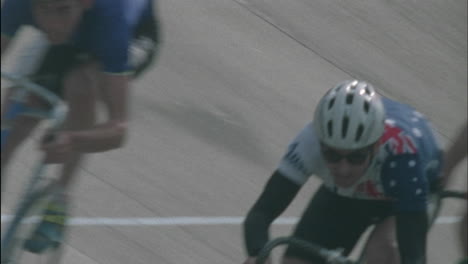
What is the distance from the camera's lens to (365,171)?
4941mm

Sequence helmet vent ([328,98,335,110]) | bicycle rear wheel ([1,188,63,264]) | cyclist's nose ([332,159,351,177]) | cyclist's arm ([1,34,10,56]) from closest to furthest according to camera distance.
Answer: cyclist's nose ([332,159,351,177]) → helmet vent ([328,98,335,110]) → bicycle rear wheel ([1,188,63,264]) → cyclist's arm ([1,34,10,56])

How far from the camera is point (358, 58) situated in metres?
11.3

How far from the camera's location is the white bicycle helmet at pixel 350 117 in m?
4.83

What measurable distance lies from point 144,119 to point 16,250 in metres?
3.41

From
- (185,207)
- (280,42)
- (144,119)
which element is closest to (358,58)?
(280,42)

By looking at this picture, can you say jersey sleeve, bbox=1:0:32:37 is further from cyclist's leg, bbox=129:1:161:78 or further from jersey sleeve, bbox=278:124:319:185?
jersey sleeve, bbox=278:124:319:185

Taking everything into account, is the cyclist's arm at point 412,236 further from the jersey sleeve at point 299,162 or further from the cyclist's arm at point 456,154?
the cyclist's arm at point 456,154

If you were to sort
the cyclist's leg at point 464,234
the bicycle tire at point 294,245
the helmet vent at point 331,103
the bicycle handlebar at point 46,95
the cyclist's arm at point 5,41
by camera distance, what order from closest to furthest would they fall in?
the bicycle tire at point 294,245
the bicycle handlebar at point 46,95
the helmet vent at point 331,103
the cyclist's arm at point 5,41
the cyclist's leg at point 464,234

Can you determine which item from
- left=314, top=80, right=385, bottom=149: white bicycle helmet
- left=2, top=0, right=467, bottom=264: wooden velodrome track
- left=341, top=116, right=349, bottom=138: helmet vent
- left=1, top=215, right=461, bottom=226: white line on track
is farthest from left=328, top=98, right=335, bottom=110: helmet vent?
left=2, top=0, right=467, bottom=264: wooden velodrome track

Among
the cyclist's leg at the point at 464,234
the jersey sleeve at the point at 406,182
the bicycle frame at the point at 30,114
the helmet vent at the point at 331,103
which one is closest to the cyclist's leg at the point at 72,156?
the bicycle frame at the point at 30,114

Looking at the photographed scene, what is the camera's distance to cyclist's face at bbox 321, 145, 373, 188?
4.81m

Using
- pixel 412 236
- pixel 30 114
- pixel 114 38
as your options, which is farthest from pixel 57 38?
pixel 412 236

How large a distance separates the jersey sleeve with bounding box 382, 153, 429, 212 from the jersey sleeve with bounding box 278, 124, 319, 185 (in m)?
0.32

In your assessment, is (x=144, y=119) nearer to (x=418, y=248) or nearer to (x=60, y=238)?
(x=60, y=238)
